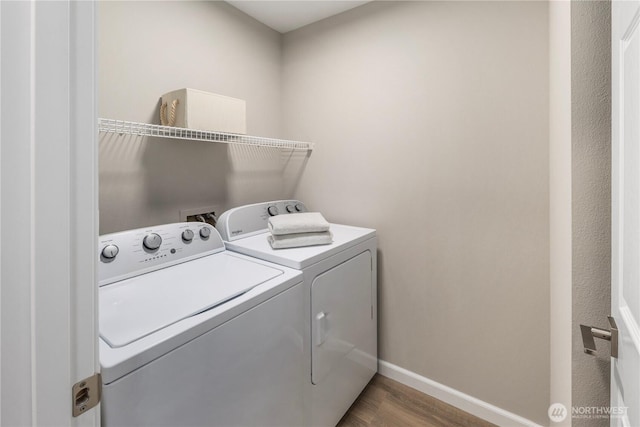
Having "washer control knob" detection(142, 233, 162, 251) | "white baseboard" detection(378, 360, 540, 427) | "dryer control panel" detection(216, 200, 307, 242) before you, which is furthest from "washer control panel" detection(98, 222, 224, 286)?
"white baseboard" detection(378, 360, 540, 427)

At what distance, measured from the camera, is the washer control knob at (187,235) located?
4.66 feet

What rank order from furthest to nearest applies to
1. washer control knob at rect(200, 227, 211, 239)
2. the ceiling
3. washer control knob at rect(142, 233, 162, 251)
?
the ceiling → washer control knob at rect(200, 227, 211, 239) → washer control knob at rect(142, 233, 162, 251)

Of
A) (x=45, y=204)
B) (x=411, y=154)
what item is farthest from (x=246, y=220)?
→ (x=45, y=204)

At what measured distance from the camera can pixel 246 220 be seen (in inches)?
71.1

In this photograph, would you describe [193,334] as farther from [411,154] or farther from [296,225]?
[411,154]

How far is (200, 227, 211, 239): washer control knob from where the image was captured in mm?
1504

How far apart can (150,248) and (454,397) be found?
6.14 ft

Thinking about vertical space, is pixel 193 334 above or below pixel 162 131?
below

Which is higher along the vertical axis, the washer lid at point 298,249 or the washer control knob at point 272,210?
the washer control knob at point 272,210

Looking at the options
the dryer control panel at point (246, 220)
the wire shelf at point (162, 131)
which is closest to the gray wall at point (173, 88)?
the wire shelf at point (162, 131)

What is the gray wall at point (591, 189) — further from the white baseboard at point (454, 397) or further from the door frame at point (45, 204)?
the door frame at point (45, 204)

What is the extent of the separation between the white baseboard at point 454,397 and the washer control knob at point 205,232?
1.44 m

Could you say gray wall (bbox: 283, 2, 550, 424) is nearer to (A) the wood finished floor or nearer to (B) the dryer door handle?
(A) the wood finished floor

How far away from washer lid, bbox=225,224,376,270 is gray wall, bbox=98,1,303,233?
47 centimetres
